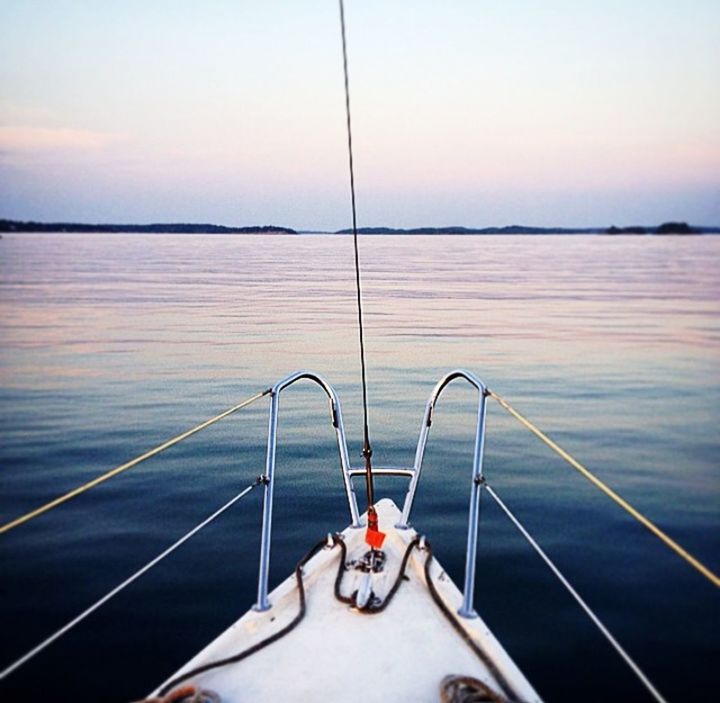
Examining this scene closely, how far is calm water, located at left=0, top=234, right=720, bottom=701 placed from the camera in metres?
4.19

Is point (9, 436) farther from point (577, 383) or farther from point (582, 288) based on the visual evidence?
point (582, 288)

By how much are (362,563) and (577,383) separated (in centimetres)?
896

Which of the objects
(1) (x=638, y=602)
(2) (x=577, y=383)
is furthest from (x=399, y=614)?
(2) (x=577, y=383)

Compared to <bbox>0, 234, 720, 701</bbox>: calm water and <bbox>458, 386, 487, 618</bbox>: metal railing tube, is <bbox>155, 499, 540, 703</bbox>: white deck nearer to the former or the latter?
<bbox>458, 386, 487, 618</bbox>: metal railing tube

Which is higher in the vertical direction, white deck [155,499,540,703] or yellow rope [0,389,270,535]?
yellow rope [0,389,270,535]

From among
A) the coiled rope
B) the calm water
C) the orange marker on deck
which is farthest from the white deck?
the calm water

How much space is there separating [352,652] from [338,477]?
434 cm

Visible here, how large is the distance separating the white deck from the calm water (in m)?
1.45

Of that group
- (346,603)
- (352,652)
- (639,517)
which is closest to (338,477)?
(346,603)

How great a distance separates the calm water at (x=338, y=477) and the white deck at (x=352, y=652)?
1451 millimetres

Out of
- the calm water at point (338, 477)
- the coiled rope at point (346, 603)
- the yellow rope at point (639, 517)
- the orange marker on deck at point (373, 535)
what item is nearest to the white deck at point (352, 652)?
the coiled rope at point (346, 603)

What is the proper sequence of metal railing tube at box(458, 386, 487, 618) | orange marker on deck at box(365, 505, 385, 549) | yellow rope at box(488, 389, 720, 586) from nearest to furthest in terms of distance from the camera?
yellow rope at box(488, 389, 720, 586) < metal railing tube at box(458, 386, 487, 618) < orange marker on deck at box(365, 505, 385, 549)

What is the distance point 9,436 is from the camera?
813 centimetres

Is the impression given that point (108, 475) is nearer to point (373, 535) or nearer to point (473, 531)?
point (373, 535)
